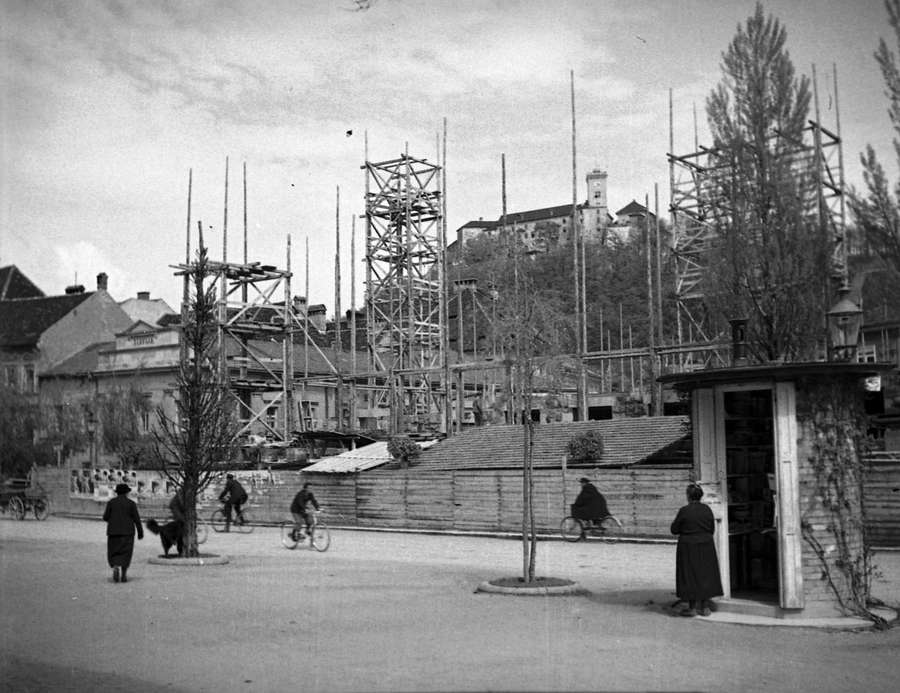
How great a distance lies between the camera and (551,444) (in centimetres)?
3238

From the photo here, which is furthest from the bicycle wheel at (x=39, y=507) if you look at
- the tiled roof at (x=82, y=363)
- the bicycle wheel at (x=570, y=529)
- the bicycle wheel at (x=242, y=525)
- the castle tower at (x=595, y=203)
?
the castle tower at (x=595, y=203)

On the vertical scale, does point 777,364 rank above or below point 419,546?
above

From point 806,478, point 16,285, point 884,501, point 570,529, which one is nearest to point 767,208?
point 806,478

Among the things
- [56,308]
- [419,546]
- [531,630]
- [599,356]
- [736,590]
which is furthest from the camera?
[56,308]

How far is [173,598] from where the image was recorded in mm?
15266

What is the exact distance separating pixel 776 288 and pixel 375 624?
7523 millimetres

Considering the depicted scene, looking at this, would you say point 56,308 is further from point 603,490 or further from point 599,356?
point 603,490

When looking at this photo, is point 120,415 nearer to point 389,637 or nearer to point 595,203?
point 389,637

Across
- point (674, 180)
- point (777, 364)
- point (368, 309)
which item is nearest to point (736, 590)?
point (777, 364)

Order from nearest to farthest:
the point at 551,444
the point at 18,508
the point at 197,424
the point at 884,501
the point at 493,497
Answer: the point at 197,424 → the point at 884,501 → the point at 493,497 → the point at 551,444 → the point at 18,508

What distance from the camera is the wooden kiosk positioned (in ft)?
40.5

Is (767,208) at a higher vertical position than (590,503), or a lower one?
higher

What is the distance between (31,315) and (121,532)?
52.4 metres

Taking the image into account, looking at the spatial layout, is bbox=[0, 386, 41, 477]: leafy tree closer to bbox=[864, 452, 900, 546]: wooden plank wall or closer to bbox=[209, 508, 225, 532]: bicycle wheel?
bbox=[209, 508, 225, 532]: bicycle wheel
